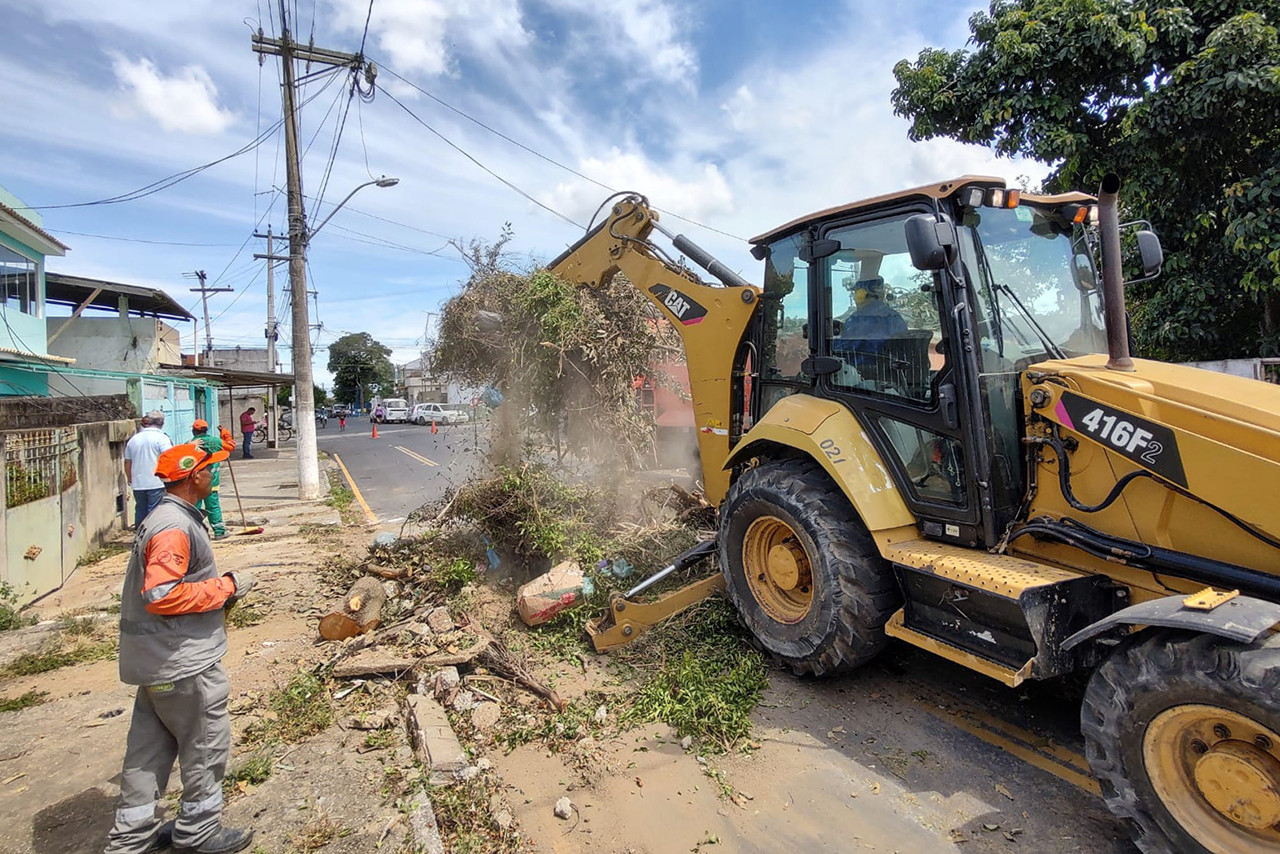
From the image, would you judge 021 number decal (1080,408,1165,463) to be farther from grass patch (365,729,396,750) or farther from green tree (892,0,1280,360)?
green tree (892,0,1280,360)

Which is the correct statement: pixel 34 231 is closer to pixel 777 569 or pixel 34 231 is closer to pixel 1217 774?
pixel 777 569

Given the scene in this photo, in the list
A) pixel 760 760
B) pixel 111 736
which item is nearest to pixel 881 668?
pixel 760 760

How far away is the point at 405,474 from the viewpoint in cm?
1670

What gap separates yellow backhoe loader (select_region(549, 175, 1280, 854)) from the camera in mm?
2459

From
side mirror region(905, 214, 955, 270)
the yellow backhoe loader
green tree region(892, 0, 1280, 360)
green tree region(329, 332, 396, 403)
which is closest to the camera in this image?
the yellow backhoe loader

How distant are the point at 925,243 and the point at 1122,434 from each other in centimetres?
121

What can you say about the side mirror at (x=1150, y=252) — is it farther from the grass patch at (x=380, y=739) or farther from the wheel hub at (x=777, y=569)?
the grass patch at (x=380, y=739)

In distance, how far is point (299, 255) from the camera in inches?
504

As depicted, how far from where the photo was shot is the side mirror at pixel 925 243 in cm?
318

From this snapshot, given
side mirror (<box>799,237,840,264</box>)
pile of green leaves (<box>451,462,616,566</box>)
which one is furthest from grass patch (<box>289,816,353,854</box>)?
side mirror (<box>799,237,840,264</box>)

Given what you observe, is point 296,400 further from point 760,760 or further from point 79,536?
point 760,760

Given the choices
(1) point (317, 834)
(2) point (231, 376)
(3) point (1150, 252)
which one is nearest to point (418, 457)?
(2) point (231, 376)

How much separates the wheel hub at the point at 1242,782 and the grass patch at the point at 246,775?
407 cm

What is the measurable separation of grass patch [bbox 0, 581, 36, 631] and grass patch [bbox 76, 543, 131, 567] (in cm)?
198
